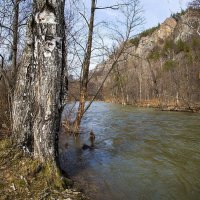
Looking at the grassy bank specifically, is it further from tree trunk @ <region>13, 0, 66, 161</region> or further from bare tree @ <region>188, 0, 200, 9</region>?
bare tree @ <region>188, 0, 200, 9</region>

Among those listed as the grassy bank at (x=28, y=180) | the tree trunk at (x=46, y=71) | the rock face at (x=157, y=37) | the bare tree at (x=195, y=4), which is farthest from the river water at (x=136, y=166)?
the rock face at (x=157, y=37)

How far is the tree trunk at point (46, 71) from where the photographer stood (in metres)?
5.65

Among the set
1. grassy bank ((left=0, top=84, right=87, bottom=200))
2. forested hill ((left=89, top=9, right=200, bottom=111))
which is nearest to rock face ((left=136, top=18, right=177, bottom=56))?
forested hill ((left=89, top=9, right=200, bottom=111))

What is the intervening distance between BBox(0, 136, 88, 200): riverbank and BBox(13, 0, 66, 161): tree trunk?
0.81ft

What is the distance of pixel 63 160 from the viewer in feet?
29.7

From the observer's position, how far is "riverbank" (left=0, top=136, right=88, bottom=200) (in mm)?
5105

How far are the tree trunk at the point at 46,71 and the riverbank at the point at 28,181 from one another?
25cm

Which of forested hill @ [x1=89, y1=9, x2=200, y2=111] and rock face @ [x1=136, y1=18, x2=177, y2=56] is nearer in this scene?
forested hill @ [x1=89, y1=9, x2=200, y2=111]

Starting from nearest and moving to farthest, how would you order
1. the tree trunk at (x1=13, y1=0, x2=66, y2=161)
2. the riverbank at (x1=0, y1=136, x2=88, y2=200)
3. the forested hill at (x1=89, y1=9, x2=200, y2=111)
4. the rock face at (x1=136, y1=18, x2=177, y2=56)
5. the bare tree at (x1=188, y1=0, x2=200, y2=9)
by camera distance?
1. the riverbank at (x1=0, y1=136, x2=88, y2=200)
2. the tree trunk at (x1=13, y1=0, x2=66, y2=161)
3. the bare tree at (x1=188, y1=0, x2=200, y2=9)
4. the forested hill at (x1=89, y1=9, x2=200, y2=111)
5. the rock face at (x1=136, y1=18, x2=177, y2=56)

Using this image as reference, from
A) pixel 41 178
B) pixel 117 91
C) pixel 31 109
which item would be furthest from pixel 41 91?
pixel 117 91

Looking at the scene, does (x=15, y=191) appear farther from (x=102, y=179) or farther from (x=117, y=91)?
(x=117, y=91)

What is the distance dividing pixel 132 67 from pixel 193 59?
2023 centimetres

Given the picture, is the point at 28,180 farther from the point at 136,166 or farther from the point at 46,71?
the point at 136,166

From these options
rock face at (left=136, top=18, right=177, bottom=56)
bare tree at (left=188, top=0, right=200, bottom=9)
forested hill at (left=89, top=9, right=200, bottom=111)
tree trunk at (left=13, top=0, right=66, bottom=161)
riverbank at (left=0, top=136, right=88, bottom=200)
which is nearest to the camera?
riverbank at (left=0, top=136, right=88, bottom=200)
